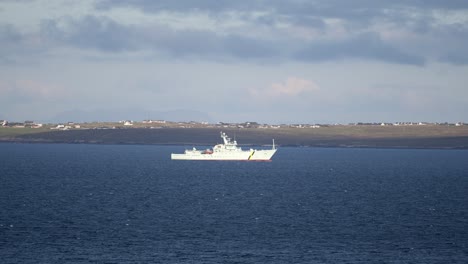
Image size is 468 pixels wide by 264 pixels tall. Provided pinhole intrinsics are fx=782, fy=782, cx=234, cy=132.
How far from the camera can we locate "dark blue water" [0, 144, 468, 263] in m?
51.4

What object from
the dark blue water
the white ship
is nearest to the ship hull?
the white ship

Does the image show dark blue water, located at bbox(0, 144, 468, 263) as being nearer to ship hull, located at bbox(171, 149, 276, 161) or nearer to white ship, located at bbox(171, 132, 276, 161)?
white ship, located at bbox(171, 132, 276, 161)

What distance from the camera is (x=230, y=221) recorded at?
66062 millimetres

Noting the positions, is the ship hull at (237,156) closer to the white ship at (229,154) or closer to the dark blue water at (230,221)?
the white ship at (229,154)

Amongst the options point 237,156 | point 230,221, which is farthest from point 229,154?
point 230,221

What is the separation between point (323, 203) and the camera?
3214 inches

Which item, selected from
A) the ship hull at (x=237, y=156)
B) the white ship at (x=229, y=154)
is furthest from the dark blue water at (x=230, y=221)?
the ship hull at (x=237, y=156)

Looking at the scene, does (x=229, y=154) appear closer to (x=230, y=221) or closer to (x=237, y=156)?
(x=237, y=156)

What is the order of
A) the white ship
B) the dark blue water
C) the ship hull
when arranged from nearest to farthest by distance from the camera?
the dark blue water
the white ship
the ship hull

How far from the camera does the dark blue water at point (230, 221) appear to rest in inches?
2024

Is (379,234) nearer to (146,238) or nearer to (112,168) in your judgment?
(146,238)

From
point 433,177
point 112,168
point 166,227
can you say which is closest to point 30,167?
point 112,168

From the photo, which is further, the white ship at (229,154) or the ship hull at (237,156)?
the ship hull at (237,156)

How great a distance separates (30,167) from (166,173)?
1102 inches
